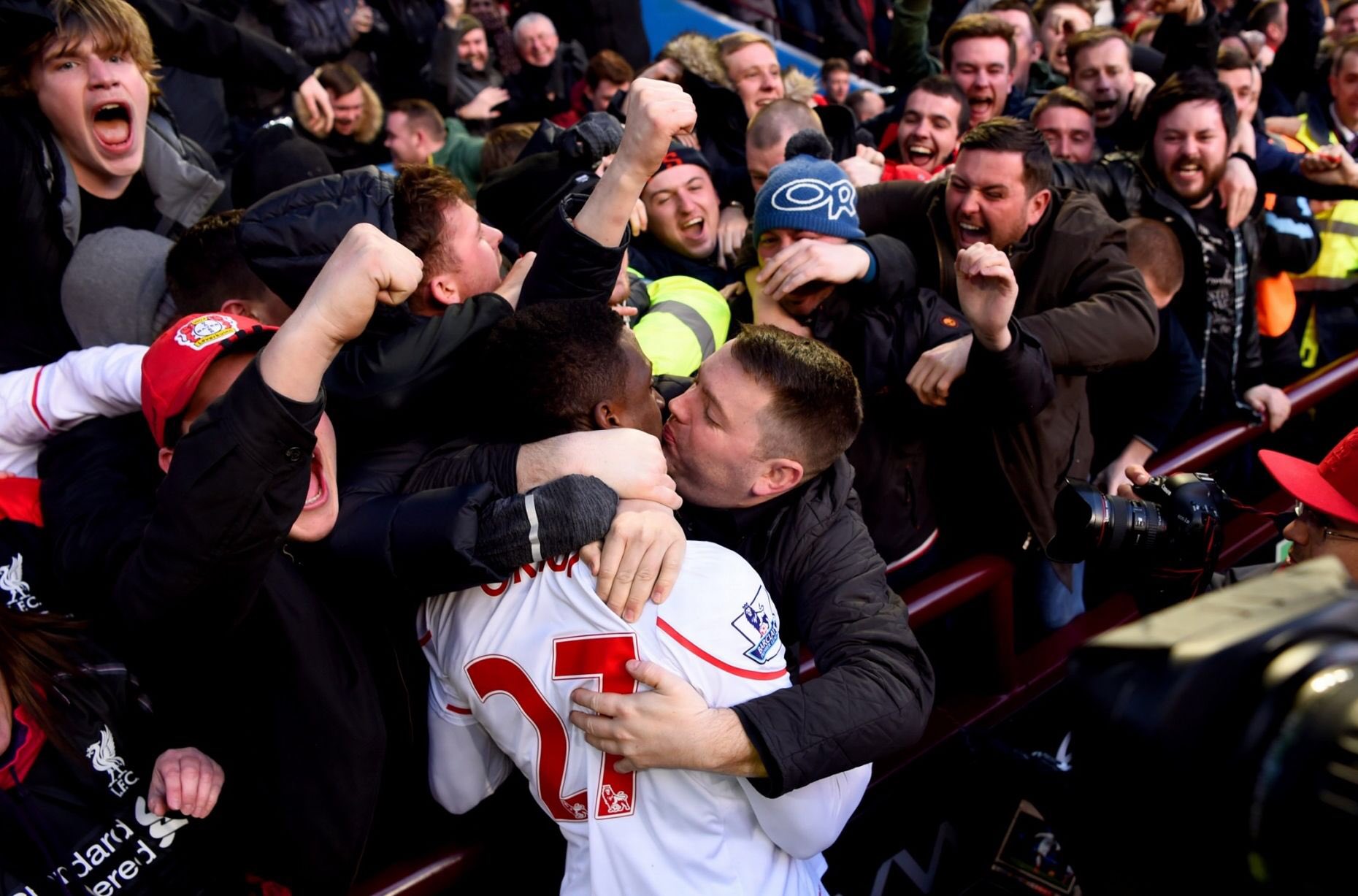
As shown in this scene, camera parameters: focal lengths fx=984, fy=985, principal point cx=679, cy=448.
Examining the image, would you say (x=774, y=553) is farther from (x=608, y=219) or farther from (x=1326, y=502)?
(x=1326, y=502)

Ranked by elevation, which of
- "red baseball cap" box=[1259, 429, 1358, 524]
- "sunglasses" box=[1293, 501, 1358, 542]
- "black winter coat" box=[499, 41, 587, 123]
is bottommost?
"black winter coat" box=[499, 41, 587, 123]

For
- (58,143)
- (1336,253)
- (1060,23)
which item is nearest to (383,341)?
(58,143)

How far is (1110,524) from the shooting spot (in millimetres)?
2160

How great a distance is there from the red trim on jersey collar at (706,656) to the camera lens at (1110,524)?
0.85 metres

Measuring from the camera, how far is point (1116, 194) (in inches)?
160

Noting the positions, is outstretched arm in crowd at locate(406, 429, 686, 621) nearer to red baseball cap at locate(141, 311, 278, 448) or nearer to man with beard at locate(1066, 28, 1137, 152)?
red baseball cap at locate(141, 311, 278, 448)

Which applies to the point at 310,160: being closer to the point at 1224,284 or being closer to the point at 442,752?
the point at 442,752

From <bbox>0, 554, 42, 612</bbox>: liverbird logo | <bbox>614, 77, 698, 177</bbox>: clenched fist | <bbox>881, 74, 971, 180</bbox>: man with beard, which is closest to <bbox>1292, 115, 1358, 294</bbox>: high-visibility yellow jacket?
<bbox>881, 74, 971, 180</bbox>: man with beard

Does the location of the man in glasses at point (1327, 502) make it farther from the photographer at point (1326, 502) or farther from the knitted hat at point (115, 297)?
the knitted hat at point (115, 297)

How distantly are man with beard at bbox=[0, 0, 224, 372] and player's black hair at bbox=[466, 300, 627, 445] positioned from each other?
1.54m

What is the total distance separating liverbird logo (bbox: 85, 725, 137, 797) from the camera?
5.75ft

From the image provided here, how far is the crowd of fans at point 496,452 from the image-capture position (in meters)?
1.69

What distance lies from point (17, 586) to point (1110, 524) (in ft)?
7.50

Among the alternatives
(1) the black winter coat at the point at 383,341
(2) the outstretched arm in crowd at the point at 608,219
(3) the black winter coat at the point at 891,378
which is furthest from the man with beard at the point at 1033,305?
(1) the black winter coat at the point at 383,341
